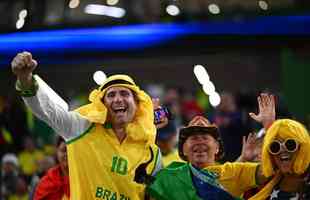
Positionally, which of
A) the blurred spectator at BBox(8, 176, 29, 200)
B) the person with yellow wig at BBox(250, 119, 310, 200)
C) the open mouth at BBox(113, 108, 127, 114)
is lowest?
the blurred spectator at BBox(8, 176, 29, 200)

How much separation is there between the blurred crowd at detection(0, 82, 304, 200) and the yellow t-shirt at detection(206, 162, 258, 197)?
3.01 m

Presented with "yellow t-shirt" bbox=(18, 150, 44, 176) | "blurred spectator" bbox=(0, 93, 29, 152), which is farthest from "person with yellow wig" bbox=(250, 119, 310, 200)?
"blurred spectator" bbox=(0, 93, 29, 152)

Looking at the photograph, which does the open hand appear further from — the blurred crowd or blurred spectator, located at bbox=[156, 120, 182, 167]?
the blurred crowd

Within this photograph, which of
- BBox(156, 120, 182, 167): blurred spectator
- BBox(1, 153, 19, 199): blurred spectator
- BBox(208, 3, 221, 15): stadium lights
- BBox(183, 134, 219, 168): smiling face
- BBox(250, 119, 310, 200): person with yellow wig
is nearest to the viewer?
BBox(250, 119, 310, 200): person with yellow wig

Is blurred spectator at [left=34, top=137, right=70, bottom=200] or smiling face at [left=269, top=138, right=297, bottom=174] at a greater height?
smiling face at [left=269, top=138, right=297, bottom=174]

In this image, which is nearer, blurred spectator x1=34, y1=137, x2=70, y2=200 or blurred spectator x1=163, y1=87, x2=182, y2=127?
blurred spectator x1=34, y1=137, x2=70, y2=200

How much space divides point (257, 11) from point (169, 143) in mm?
6001

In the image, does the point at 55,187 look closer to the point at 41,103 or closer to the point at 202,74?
the point at 41,103

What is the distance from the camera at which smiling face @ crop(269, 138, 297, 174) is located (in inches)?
249

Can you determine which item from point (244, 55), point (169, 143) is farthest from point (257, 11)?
point (169, 143)

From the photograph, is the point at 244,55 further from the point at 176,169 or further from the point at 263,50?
the point at 176,169

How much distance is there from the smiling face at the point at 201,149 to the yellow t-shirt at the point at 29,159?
6.00 metres

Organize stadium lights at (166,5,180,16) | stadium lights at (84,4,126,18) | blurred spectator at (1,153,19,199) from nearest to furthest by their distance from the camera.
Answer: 1. blurred spectator at (1,153,19,199)
2. stadium lights at (166,5,180,16)
3. stadium lights at (84,4,126,18)

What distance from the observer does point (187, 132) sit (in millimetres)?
6938
